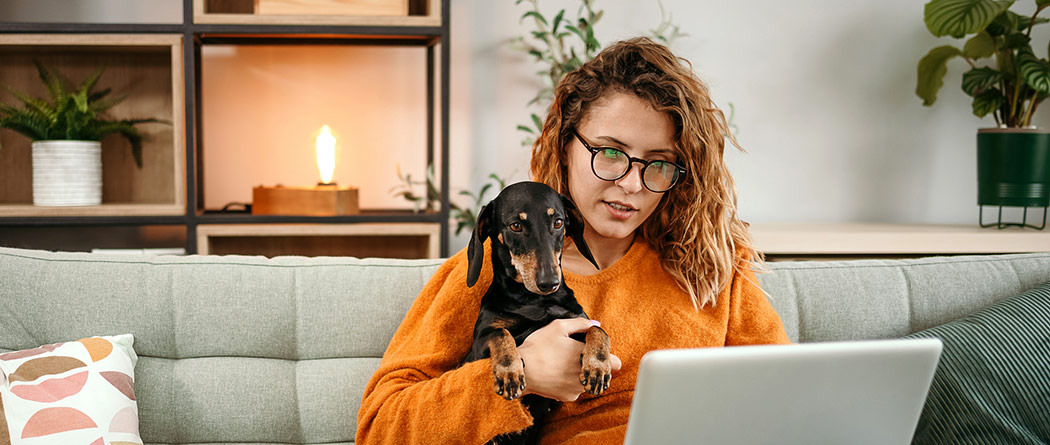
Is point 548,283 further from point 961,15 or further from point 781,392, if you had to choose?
point 961,15

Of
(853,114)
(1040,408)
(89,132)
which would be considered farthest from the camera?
(853,114)

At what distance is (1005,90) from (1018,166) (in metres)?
0.31

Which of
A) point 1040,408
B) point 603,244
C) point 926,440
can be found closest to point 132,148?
point 603,244

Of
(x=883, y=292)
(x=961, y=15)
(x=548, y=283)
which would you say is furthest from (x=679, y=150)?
(x=961, y=15)

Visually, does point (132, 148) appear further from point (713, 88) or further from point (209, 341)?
point (713, 88)

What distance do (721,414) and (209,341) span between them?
104cm

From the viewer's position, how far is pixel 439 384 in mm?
1012

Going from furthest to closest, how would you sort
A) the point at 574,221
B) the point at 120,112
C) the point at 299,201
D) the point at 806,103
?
the point at 806,103, the point at 120,112, the point at 299,201, the point at 574,221

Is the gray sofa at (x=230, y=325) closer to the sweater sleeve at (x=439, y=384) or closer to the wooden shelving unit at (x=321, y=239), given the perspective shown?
the sweater sleeve at (x=439, y=384)

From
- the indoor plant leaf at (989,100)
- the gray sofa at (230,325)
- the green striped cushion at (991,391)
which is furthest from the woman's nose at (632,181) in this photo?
the indoor plant leaf at (989,100)

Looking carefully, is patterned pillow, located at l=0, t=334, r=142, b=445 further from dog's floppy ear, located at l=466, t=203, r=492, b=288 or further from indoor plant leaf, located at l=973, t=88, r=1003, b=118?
indoor plant leaf, located at l=973, t=88, r=1003, b=118

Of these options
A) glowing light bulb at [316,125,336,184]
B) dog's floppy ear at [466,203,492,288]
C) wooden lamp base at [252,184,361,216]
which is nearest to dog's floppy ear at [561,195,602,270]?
dog's floppy ear at [466,203,492,288]

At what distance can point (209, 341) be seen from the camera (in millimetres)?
1361

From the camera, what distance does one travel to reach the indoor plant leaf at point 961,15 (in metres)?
2.17
